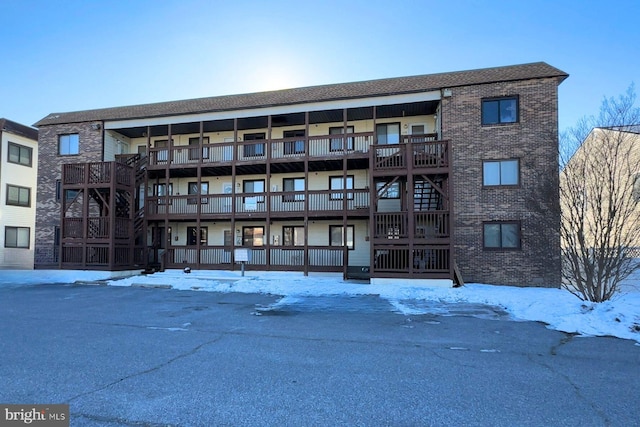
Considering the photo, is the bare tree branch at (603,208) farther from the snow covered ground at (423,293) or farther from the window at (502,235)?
the window at (502,235)

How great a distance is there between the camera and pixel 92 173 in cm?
1827

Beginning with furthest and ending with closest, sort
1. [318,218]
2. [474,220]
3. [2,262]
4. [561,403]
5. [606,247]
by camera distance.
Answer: [2,262] → [318,218] → [474,220] → [606,247] → [561,403]

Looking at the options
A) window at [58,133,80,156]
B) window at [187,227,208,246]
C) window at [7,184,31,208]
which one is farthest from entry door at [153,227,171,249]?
window at [7,184,31,208]

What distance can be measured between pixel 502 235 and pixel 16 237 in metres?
29.2

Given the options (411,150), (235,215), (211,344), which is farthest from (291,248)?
(211,344)

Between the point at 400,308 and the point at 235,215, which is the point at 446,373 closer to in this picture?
the point at 400,308

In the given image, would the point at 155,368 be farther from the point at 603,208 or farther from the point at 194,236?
the point at 194,236

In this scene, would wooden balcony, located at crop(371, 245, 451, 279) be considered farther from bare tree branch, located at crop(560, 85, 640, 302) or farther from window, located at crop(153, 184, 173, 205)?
window, located at crop(153, 184, 173, 205)

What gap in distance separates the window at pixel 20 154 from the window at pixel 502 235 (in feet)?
94.2

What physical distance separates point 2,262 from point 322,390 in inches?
1116

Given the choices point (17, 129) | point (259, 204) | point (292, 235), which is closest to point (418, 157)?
point (292, 235)

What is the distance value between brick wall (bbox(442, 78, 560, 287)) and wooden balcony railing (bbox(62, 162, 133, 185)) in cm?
1480

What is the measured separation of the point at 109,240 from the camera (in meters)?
17.4

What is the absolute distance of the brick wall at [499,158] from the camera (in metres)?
15.3
